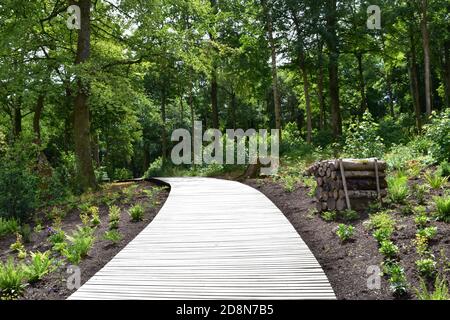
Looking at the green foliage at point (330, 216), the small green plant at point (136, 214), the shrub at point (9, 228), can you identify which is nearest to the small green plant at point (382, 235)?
the green foliage at point (330, 216)

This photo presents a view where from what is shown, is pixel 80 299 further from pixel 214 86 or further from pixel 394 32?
pixel 394 32

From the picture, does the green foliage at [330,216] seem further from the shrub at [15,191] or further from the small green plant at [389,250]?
the shrub at [15,191]

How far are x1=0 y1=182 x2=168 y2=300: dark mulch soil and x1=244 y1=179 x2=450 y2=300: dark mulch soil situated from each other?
2.90 m

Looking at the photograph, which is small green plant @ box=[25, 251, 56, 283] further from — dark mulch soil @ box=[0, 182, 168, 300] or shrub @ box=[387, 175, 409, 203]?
shrub @ box=[387, 175, 409, 203]

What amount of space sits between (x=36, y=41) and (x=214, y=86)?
12.6 metres

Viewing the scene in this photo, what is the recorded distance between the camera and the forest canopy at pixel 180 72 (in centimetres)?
1272

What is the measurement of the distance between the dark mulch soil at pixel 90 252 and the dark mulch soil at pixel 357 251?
290 cm

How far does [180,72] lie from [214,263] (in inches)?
471

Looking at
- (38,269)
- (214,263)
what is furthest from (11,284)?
(214,263)

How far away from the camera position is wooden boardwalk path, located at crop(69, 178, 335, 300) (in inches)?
160

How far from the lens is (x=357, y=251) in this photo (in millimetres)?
5148

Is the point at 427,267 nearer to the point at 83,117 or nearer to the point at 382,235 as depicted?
the point at 382,235

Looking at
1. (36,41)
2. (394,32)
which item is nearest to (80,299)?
(36,41)

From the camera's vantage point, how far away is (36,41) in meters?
13.9
